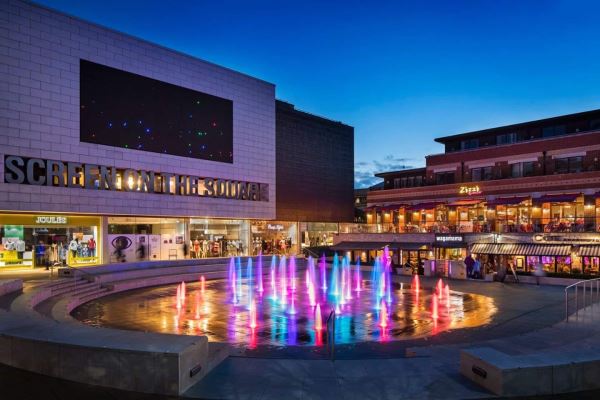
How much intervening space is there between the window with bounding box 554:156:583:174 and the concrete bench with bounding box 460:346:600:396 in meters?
35.1

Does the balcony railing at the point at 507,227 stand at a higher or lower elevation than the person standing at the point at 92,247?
higher

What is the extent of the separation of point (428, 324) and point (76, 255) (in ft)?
98.4

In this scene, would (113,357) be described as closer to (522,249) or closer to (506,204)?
(522,249)

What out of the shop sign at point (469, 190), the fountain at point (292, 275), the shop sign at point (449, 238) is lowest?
the fountain at point (292, 275)

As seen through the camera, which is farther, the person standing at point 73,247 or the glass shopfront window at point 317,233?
the glass shopfront window at point 317,233

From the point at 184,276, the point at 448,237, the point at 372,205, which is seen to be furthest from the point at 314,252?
the point at 184,276

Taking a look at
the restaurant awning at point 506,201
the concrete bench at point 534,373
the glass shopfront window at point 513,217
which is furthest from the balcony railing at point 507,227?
the concrete bench at point 534,373

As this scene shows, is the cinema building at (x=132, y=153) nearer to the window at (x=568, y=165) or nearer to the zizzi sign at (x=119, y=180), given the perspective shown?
the zizzi sign at (x=119, y=180)

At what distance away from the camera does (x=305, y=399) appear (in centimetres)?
879

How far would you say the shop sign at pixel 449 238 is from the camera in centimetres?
3960

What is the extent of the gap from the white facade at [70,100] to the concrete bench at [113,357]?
2606 cm

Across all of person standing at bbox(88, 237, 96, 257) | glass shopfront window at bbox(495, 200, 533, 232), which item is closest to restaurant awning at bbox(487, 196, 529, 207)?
glass shopfront window at bbox(495, 200, 533, 232)

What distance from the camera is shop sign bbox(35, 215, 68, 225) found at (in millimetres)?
35156

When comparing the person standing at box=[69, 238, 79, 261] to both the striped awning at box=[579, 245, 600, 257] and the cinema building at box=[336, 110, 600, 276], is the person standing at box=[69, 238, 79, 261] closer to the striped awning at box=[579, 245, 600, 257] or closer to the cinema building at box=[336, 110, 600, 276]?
Answer: the cinema building at box=[336, 110, 600, 276]
